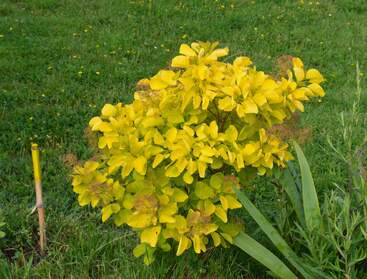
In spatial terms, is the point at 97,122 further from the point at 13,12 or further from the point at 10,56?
the point at 13,12

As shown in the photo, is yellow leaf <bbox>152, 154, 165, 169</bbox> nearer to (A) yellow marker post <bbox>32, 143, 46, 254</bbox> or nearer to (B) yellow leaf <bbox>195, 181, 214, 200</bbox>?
(B) yellow leaf <bbox>195, 181, 214, 200</bbox>

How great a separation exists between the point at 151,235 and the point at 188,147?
393 millimetres

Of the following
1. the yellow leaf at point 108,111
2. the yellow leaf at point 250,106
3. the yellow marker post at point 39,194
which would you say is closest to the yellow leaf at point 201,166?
the yellow leaf at point 250,106

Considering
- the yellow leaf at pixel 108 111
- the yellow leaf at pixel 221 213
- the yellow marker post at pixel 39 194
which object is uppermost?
the yellow leaf at pixel 108 111

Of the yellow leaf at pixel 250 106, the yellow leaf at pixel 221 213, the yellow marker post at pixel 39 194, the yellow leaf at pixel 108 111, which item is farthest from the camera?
the yellow marker post at pixel 39 194

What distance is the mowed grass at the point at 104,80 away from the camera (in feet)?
10.3

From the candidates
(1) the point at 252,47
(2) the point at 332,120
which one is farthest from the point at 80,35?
(2) the point at 332,120

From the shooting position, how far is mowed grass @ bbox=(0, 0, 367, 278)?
10.3ft

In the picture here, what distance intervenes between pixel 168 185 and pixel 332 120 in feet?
8.80

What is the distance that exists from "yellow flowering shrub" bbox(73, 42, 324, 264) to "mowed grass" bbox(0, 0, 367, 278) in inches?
14.6

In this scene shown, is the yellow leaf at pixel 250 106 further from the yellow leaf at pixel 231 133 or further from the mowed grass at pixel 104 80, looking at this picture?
the mowed grass at pixel 104 80

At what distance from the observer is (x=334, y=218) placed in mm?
2654

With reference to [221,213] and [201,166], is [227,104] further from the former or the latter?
[221,213]

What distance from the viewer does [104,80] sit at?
5625mm
